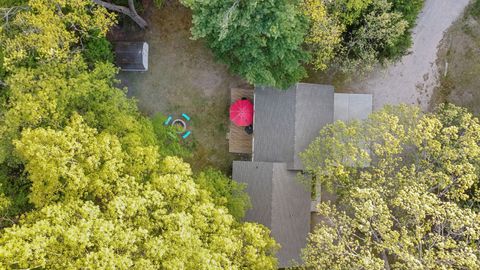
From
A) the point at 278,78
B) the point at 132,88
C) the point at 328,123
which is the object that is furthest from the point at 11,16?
the point at 328,123

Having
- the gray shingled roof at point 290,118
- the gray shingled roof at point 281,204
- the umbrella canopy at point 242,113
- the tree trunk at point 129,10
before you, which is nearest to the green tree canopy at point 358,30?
the gray shingled roof at point 290,118

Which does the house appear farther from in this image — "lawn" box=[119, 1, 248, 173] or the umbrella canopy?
"lawn" box=[119, 1, 248, 173]

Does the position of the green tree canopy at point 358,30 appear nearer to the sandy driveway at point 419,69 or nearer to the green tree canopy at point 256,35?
the green tree canopy at point 256,35

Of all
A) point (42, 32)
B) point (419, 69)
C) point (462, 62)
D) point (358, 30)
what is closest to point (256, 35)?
point (358, 30)

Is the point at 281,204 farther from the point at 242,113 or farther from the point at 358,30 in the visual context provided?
the point at 358,30

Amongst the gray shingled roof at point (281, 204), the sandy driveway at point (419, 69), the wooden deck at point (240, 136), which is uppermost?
the sandy driveway at point (419, 69)

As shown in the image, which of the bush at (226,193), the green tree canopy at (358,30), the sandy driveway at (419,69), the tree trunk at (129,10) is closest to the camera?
the bush at (226,193)
